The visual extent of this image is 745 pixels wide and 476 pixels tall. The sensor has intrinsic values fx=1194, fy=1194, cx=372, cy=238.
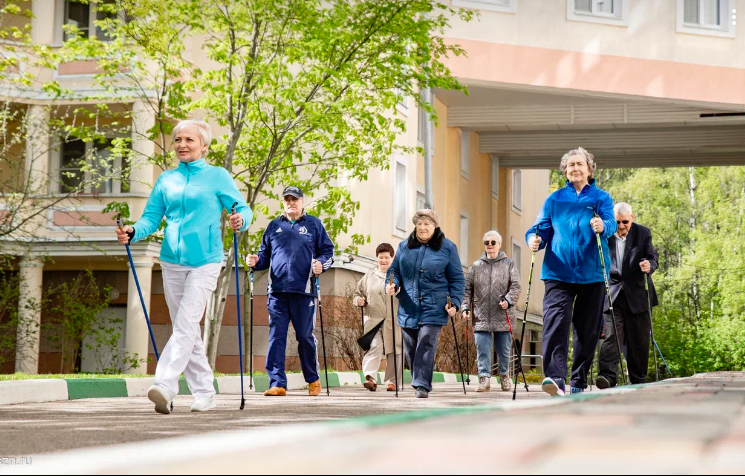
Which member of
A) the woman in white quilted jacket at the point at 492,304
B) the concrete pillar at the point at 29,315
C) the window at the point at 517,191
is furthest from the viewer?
the window at the point at 517,191

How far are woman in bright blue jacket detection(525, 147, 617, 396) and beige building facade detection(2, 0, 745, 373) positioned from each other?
1481 centimetres

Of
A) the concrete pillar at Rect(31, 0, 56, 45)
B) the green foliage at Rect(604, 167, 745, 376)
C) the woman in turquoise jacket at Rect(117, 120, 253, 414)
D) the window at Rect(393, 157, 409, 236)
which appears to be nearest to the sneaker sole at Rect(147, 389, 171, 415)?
the woman in turquoise jacket at Rect(117, 120, 253, 414)

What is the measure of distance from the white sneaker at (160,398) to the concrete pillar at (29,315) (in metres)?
16.5

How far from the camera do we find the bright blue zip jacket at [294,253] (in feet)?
39.0

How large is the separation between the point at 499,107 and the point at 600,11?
451 cm

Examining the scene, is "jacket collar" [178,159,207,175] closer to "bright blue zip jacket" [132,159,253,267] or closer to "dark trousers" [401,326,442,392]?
"bright blue zip jacket" [132,159,253,267]

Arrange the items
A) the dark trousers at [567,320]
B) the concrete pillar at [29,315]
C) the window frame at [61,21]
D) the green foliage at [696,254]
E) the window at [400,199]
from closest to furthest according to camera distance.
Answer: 1. the dark trousers at [567,320]
2. the concrete pillar at [29,315]
3. the window frame at [61,21]
4. the window at [400,199]
5. the green foliage at [696,254]

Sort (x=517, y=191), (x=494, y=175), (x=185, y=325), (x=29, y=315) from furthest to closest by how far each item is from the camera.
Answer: (x=517, y=191), (x=494, y=175), (x=29, y=315), (x=185, y=325)

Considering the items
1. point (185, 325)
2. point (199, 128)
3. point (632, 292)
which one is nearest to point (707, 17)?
point (632, 292)

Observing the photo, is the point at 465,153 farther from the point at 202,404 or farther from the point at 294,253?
the point at 202,404

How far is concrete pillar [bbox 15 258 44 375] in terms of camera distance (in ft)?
82.1

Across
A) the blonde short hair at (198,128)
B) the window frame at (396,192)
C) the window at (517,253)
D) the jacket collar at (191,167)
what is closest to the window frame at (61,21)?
the window frame at (396,192)

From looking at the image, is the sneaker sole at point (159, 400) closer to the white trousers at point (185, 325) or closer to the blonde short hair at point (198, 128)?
the white trousers at point (185, 325)

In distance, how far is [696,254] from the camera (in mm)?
56156
